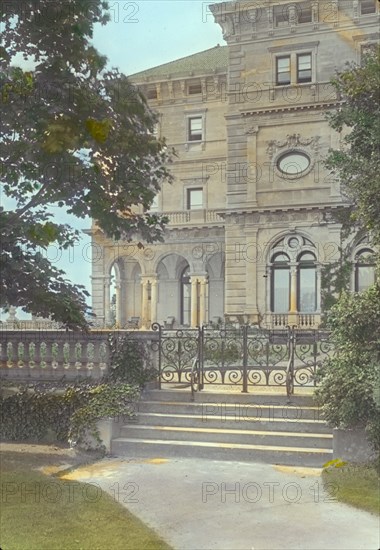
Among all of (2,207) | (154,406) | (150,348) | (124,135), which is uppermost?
(124,135)

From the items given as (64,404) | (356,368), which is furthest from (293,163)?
(64,404)

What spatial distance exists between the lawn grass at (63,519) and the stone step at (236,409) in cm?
188

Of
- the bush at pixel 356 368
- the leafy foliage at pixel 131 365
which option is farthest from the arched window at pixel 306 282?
the leafy foliage at pixel 131 365

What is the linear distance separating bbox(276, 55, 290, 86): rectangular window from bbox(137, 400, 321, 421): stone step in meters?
3.79

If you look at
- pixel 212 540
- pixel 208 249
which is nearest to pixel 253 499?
pixel 212 540

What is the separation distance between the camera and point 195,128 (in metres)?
4.93

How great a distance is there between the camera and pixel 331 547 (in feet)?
14.4

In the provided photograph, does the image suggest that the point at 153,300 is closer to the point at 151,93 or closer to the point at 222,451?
the point at 151,93

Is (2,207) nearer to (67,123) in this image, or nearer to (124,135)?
(67,123)

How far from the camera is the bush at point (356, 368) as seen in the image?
605 centimetres

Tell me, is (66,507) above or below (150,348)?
below

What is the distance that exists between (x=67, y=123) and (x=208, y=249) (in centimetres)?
160

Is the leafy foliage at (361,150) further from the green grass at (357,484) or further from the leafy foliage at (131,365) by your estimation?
the leafy foliage at (131,365)

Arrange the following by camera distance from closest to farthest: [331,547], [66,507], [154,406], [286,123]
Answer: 1. [331,547]
2. [66,507]
3. [286,123]
4. [154,406]
